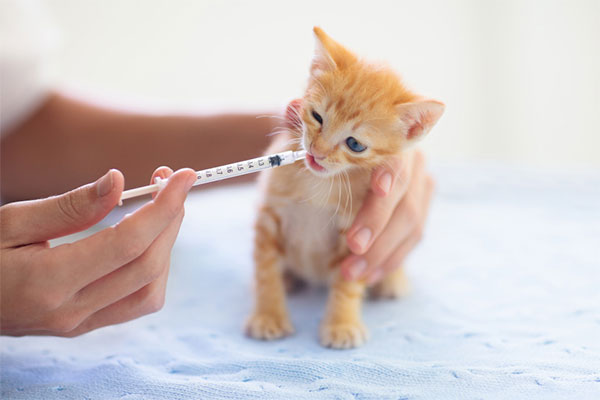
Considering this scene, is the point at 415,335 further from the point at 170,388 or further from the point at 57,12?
the point at 57,12

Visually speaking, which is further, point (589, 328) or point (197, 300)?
point (197, 300)

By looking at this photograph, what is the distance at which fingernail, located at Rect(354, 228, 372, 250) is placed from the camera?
99cm

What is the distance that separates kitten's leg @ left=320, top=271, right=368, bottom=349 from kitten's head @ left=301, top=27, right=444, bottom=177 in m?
0.26

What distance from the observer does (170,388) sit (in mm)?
797

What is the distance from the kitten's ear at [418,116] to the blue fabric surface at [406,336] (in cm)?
37

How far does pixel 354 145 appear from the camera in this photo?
95 cm

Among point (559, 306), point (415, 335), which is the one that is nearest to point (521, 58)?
point (559, 306)

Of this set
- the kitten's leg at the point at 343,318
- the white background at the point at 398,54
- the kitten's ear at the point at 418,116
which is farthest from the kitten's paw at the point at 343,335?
the white background at the point at 398,54

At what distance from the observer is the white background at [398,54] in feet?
7.77

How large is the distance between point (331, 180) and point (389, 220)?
139 mm

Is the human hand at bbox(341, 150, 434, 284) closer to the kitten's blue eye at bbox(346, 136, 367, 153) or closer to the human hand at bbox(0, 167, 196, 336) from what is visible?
the kitten's blue eye at bbox(346, 136, 367, 153)

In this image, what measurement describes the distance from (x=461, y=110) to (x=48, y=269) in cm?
257

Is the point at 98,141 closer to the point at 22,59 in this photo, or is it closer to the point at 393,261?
the point at 22,59

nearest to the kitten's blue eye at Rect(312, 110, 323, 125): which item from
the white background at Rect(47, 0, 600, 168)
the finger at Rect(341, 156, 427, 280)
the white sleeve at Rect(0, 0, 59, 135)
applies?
the finger at Rect(341, 156, 427, 280)
